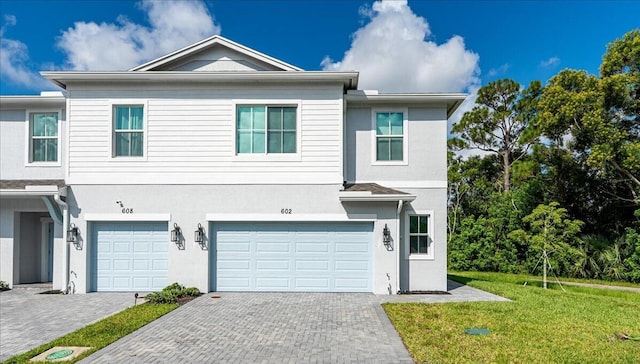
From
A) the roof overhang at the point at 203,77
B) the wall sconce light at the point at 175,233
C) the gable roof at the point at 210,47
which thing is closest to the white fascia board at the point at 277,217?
the wall sconce light at the point at 175,233

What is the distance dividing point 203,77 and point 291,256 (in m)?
5.84

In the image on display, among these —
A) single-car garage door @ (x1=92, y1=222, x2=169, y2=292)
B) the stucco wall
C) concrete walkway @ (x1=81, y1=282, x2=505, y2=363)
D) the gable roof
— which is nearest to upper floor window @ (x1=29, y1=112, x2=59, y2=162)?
the stucco wall

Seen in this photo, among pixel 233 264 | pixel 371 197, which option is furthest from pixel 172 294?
pixel 371 197

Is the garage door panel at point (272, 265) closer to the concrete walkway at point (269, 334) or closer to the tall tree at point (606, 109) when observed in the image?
the concrete walkway at point (269, 334)

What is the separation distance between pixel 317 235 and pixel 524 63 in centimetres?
1789

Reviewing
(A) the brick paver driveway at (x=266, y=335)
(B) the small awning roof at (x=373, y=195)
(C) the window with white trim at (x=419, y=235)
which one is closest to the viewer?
(A) the brick paver driveway at (x=266, y=335)

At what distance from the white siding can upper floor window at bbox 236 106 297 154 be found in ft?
0.70

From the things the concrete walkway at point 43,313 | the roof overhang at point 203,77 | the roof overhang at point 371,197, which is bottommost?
the concrete walkway at point 43,313

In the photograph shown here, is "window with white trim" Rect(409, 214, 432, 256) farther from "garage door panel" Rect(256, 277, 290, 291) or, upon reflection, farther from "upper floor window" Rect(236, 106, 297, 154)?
"upper floor window" Rect(236, 106, 297, 154)

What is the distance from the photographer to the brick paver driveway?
6277 mm

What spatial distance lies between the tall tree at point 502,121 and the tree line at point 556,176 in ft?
0.20

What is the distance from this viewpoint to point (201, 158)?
11789mm

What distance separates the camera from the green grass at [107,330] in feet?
21.6

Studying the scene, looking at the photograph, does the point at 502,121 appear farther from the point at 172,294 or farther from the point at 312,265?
the point at 172,294
